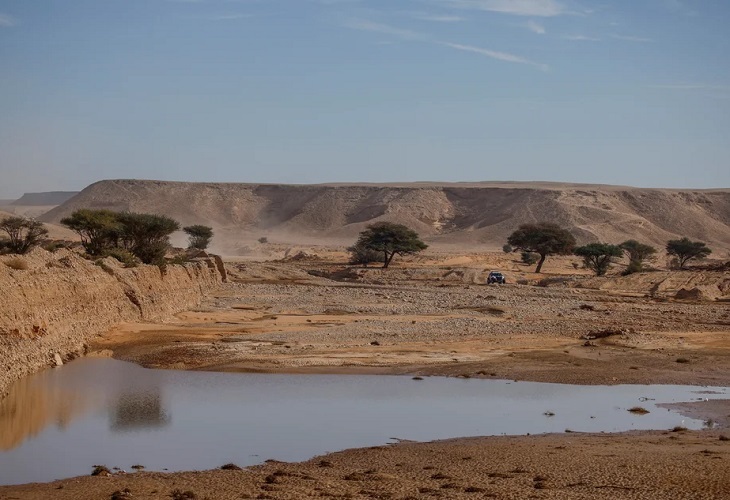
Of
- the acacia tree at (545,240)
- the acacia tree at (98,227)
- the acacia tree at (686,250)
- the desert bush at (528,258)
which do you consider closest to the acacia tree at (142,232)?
the acacia tree at (98,227)

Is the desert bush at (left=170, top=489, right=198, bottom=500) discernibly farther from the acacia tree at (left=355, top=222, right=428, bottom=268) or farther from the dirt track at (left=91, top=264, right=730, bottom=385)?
the acacia tree at (left=355, top=222, right=428, bottom=268)

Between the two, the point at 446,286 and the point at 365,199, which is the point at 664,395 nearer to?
the point at 446,286

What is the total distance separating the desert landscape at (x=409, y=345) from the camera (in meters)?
13.6

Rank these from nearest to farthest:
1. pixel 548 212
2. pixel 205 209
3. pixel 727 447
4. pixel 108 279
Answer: pixel 727 447, pixel 108 279, pixel 548 212, pixel 205 209

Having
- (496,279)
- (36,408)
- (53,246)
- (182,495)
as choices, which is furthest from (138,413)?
(496,279)

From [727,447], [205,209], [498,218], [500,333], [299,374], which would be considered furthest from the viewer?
Result: [205,209]

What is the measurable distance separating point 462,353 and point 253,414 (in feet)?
33.9

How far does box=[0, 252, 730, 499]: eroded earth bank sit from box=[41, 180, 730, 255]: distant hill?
56.7 meters

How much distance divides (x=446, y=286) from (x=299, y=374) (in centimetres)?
3498

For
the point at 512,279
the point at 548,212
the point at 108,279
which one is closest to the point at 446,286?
the point at 512,279

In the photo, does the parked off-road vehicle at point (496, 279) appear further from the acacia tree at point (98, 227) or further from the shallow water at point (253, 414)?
the shallow water at point (253, 414)

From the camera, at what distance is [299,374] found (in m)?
24.4

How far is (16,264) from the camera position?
985 inches

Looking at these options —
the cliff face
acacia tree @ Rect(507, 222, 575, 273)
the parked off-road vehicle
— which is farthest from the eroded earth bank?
acacia tree @ Rect(507, 222, 575, 273)
